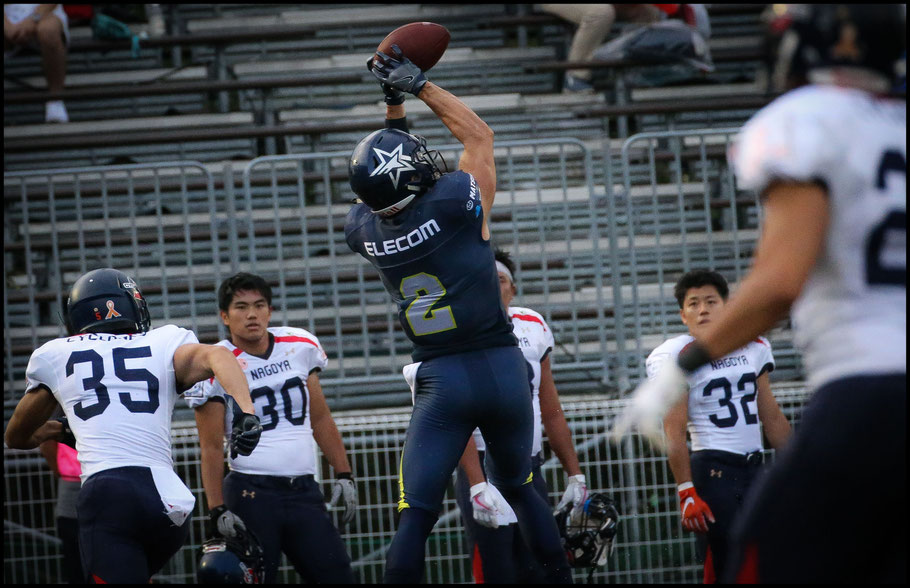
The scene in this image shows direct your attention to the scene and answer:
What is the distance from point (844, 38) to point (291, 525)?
3859 millimetres

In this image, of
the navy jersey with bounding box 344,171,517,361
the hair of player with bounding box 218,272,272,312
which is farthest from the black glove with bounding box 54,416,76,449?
the navy jersey with bounding box 344,171,517,361

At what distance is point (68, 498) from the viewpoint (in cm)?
603

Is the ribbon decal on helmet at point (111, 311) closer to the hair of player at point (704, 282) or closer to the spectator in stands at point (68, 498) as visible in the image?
the spectator in stands at point (68, 498)

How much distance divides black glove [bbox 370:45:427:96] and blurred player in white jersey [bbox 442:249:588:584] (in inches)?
53.3

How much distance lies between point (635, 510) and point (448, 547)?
121 centimetres

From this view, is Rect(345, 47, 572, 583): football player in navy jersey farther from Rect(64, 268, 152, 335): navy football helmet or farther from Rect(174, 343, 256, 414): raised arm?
Rect(64, 268, 152, 335): navy football helmet

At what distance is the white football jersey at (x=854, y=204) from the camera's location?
2.21 metres

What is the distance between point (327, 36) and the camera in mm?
10711

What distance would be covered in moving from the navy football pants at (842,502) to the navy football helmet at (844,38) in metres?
0.68

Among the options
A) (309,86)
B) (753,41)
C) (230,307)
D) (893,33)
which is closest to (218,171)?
(309,86)

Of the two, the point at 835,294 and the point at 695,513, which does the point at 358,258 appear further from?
the point at 835,294

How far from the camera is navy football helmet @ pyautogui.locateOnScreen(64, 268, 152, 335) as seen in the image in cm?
442

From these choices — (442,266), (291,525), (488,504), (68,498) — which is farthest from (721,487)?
(68,498)

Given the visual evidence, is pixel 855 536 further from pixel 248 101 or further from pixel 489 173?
pixel 248 101
